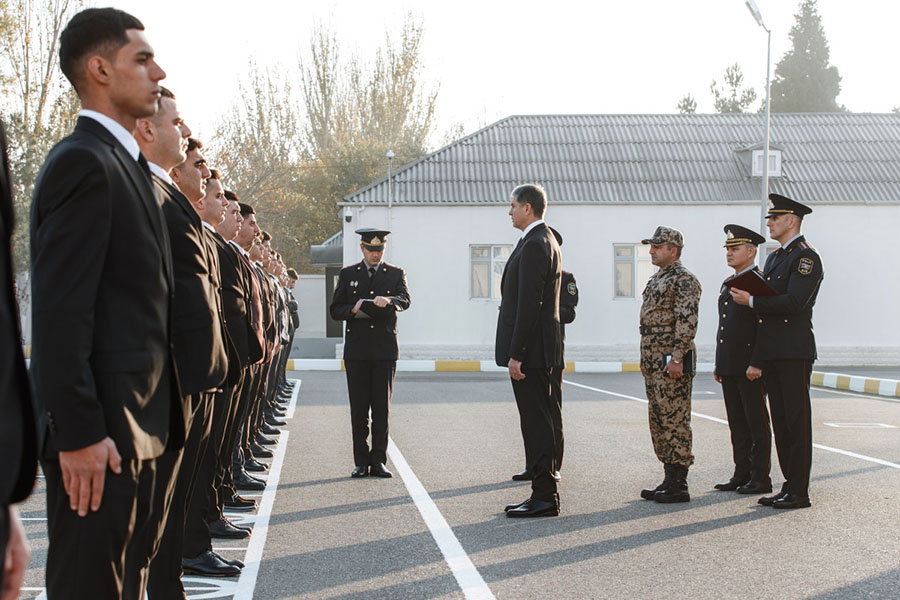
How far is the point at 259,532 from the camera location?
22.6 feet

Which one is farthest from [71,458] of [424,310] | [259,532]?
[424,310]

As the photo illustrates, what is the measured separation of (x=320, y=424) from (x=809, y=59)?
62584 mm

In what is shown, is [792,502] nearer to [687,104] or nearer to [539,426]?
Result: [539,426]

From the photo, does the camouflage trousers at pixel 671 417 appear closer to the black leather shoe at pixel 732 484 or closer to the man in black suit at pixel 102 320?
the black leather shoe at pixel 732 484

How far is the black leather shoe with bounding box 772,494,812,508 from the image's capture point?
7789 mm

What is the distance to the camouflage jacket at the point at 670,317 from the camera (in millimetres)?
8438

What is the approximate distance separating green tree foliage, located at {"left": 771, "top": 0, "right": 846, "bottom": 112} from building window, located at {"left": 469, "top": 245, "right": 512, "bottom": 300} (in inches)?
1700

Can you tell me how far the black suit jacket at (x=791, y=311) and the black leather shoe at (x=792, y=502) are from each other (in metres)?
1.04

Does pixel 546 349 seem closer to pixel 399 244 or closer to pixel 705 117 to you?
pixel 399 244

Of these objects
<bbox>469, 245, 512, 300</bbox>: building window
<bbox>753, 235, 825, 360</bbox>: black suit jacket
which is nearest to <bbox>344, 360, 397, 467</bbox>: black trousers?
<bbox>753, 235, 825, 360</bbox>: black suit jacket

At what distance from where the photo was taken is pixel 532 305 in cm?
761

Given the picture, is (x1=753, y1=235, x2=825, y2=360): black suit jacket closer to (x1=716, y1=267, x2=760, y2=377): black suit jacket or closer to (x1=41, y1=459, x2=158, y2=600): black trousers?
(x1=716, y1=267, x2=760, y2=377): black suit jacket

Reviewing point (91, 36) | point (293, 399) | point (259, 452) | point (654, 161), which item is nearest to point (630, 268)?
point (654, 161)

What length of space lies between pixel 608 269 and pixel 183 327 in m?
27.7
